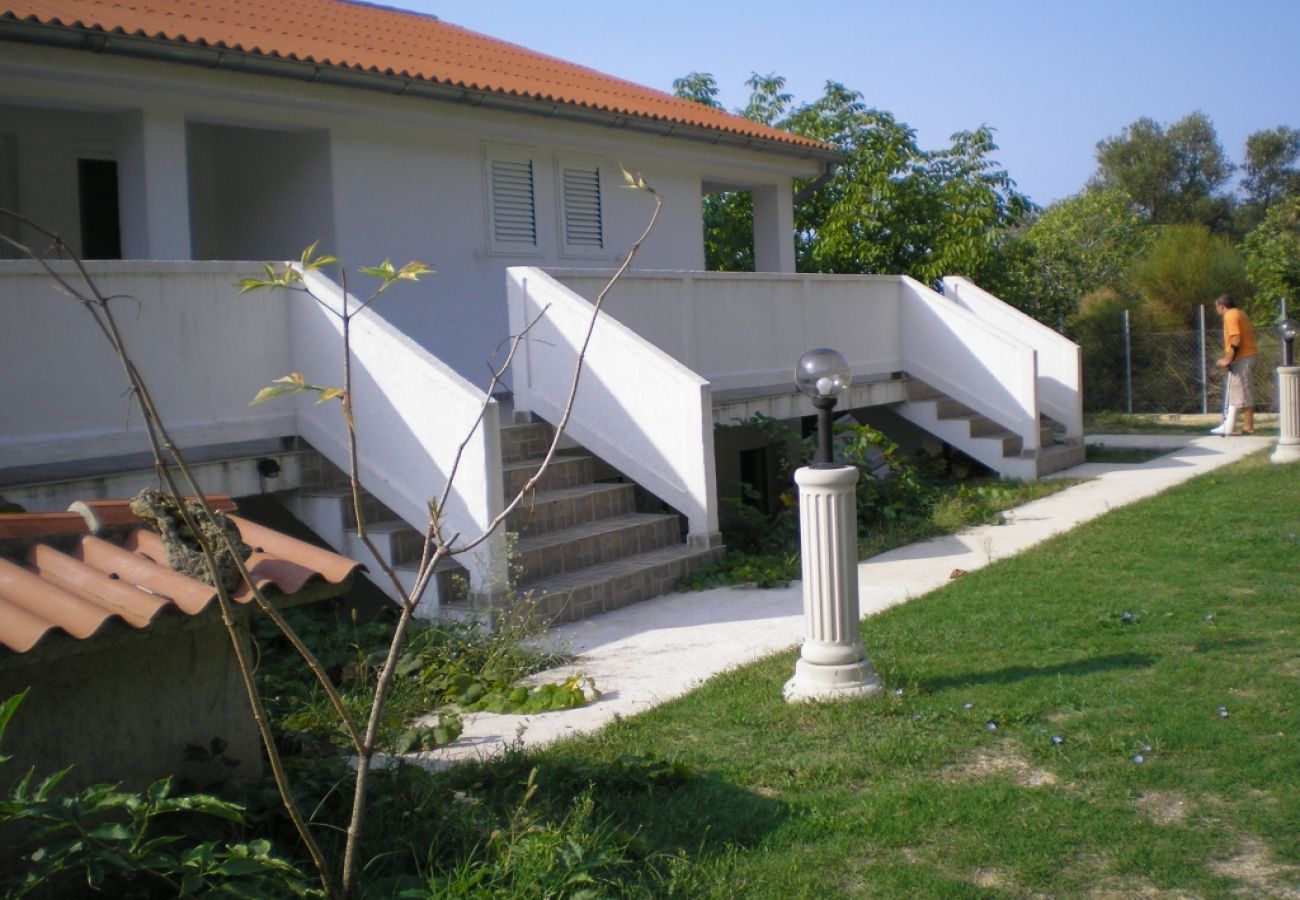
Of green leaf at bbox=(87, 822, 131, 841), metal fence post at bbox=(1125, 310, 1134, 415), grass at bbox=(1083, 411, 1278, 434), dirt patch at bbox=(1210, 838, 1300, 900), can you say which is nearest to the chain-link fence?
metal fence post at bbox=(1125, 310, 1134, 415)

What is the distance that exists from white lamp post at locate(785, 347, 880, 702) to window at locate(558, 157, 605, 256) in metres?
7.68

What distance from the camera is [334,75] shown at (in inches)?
404

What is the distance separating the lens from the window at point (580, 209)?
1344 cm

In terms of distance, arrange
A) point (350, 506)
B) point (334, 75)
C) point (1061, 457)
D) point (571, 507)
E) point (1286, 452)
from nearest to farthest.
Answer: point (350, 506) → point (571, 507) → point (334, 75) → point (1286, 452) → point (1061, 457)

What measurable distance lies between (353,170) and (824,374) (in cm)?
635

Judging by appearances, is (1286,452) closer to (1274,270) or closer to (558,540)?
(1274,270)

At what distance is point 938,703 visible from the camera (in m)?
6.09

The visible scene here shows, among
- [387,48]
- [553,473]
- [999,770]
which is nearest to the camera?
[999,770]

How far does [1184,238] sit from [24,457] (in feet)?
73.3

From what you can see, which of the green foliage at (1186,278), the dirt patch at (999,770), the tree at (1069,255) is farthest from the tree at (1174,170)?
the dirt patch at (999,770)

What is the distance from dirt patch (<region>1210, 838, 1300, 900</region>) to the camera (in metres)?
4.08

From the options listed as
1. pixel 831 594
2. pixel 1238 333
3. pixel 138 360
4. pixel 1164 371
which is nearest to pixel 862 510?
pixel 831 594

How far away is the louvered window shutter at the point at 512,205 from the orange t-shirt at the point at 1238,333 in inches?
395

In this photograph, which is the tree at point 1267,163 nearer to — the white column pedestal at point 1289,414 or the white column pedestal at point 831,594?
the white column pedestal at point 1289,414
